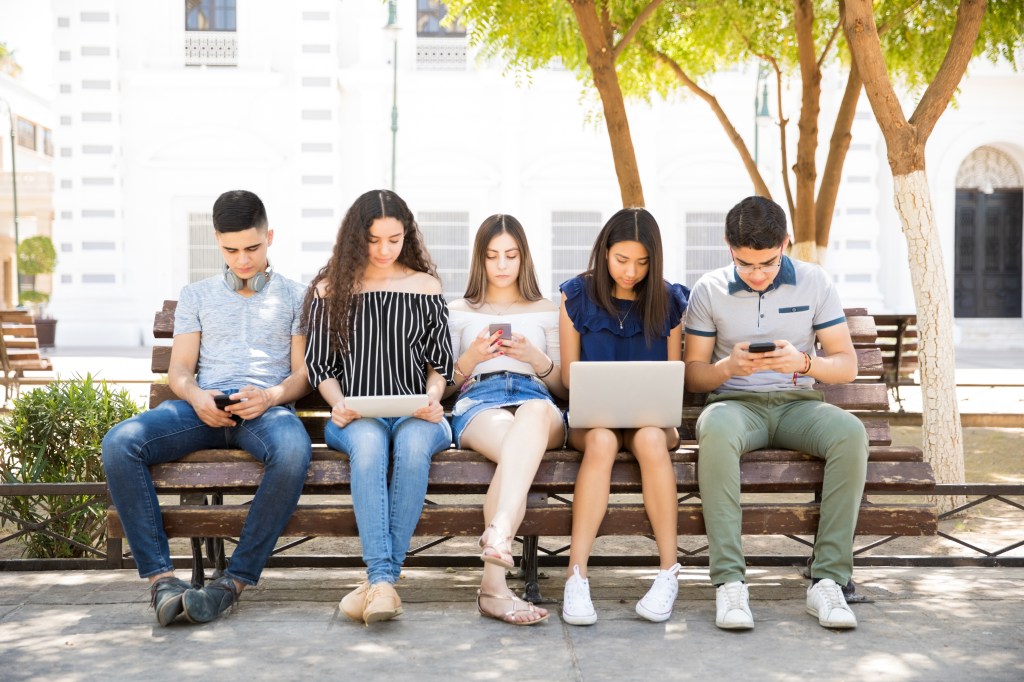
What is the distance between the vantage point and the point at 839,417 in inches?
165

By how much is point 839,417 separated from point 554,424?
105 centimetres

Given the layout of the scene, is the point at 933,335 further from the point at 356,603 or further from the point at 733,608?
the point at 356,603

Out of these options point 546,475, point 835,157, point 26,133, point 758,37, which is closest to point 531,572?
point 546,475

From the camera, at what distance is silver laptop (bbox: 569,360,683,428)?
404 centimetres

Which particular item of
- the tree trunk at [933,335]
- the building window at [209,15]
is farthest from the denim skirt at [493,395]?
the building window at [209,15]

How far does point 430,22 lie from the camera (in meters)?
22.5

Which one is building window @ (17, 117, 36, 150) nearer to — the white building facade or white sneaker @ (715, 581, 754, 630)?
the white building facade

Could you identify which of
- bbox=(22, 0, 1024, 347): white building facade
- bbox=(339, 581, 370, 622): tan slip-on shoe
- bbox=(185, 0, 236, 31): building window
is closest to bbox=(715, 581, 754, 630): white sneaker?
bbox=(339, 581, 370, 622): tan slip-on shoe

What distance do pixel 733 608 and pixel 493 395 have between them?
3.98 feet

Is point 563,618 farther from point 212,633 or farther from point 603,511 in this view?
point 212,633

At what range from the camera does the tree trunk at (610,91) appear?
713 cm

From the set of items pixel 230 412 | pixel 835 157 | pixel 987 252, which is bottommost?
pixel 230 412

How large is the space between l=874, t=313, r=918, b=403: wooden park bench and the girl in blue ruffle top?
6.39 metres

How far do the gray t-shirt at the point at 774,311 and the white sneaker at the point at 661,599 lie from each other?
84cm
